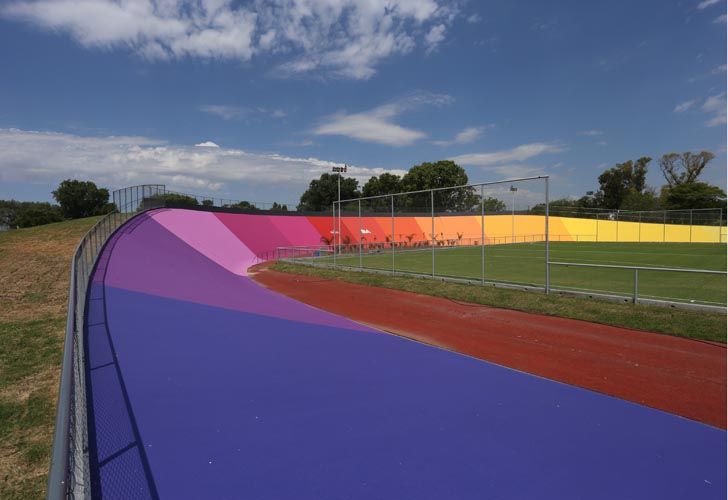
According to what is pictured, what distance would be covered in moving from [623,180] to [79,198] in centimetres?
10492

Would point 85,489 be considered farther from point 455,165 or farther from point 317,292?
point 455,165

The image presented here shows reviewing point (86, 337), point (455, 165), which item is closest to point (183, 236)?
point (86, 337)

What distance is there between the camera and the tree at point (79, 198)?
→ 64.9 m

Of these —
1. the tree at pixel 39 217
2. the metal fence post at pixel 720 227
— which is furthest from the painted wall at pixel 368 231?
the tree at pixel 39 217

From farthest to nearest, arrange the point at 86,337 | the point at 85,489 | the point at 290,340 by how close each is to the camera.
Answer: the point at 290,340 < the point at 86,337 < the point at 85,489

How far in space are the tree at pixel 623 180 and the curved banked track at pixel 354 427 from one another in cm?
9892

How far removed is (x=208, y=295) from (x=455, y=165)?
67266 millimetres

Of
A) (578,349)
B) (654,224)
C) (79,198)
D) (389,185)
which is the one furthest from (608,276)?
(79,198)

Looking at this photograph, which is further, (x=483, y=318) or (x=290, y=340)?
(x=483, y=318)

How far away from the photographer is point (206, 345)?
905 centimetres

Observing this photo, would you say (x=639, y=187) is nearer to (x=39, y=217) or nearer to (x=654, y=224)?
(x=654, y=224)

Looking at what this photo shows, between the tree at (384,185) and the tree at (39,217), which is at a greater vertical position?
the tree at (384,185)

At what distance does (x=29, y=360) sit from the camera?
26.5ft

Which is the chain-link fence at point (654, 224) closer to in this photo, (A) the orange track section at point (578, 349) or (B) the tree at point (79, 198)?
(A) the orange track section at point (578, 349)
